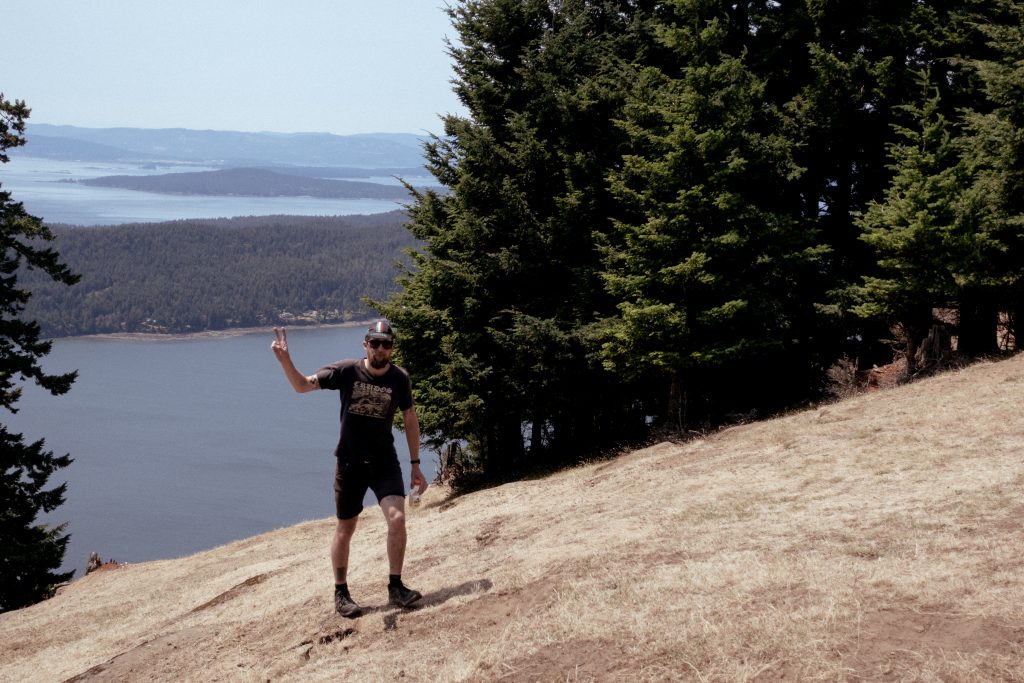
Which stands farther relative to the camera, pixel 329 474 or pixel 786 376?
pixel 329 474

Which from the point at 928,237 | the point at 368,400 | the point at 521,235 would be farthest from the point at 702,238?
the point at 368,400

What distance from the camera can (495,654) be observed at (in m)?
6.36

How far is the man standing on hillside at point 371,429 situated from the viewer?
7.83 meters

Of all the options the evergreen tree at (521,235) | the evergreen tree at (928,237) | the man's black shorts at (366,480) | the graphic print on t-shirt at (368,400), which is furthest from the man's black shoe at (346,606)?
the evergreen tree at (928,237)

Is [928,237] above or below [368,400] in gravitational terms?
above

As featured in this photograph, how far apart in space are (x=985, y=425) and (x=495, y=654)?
931 cm

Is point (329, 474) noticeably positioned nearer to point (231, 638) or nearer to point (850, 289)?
point (850, 289)

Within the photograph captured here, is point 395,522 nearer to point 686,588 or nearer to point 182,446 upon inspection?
point 686,588

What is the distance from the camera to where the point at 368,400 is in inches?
310

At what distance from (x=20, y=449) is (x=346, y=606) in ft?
76.7

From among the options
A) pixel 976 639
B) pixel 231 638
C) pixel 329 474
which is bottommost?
pixel 329 474

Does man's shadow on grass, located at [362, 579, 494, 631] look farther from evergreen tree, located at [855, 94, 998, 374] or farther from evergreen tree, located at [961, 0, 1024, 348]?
evergreen tree, located at [961, 0, 1024, 348]

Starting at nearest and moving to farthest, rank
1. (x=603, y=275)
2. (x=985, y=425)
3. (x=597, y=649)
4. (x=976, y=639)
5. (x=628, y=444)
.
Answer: (x=976, y=639) < (x=597, y=649) < (x=985, y=425) < (x=603, y=275) < (x=628, y=444)

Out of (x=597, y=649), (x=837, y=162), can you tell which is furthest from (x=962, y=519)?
(x=837, y=162)
